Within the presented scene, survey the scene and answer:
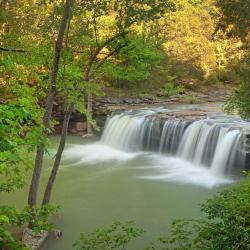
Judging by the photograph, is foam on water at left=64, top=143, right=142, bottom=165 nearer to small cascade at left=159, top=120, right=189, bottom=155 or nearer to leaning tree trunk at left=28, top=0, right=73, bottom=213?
small cascade at left=159, top=120, right=189, bottom=155

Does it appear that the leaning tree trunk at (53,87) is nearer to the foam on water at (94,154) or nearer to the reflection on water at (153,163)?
the reflection on water at (153,163)

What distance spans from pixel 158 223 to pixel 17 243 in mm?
9339

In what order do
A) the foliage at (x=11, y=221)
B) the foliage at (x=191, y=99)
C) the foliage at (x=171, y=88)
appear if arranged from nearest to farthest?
1. the foliage at (x=11, y=221)
2. the foliage at (x=191, y=99)
3. the foliage at (x=171, y=88)

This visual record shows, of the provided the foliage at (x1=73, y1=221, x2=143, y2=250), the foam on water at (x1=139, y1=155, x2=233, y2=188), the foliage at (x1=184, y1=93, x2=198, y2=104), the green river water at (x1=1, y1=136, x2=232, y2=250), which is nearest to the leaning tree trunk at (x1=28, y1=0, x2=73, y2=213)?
the green river water at (x1=1, y1=136, x2=232, y2=250)

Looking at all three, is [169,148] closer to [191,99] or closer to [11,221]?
[191,99]

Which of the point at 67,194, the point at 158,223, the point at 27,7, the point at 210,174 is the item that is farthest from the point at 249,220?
the point at 27,7

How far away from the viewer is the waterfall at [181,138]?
61.8 feet

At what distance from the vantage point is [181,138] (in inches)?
866

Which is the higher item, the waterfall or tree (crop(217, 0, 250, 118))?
tree (crop(217, 0, 250, 118))

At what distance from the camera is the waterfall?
18844 mm

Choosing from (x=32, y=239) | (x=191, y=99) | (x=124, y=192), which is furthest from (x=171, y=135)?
(x=32, y=239)

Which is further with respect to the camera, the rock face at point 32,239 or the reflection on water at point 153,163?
the reflection on water at point 153,163

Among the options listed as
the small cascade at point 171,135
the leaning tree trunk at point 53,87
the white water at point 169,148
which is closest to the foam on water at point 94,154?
the white water at point 169,148

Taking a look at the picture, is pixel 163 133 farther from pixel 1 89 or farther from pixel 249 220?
pixel 249 220
